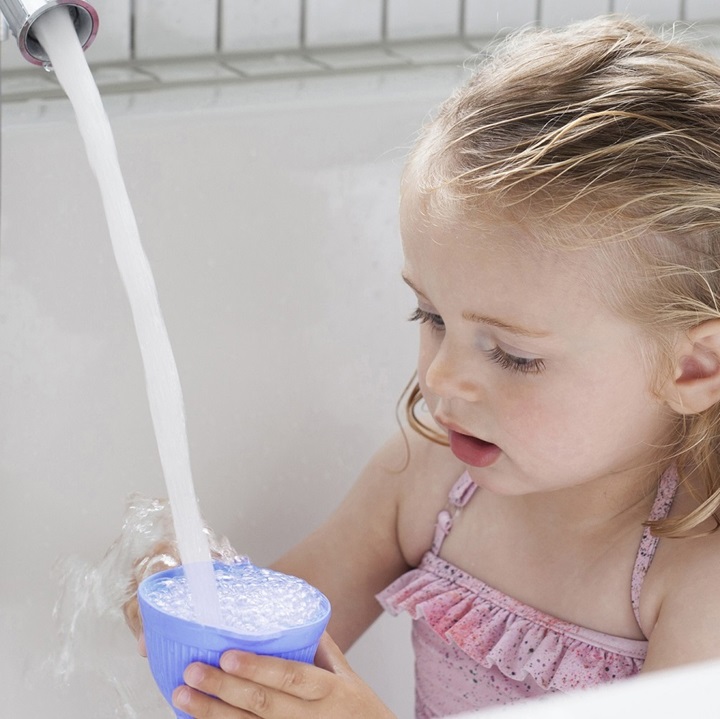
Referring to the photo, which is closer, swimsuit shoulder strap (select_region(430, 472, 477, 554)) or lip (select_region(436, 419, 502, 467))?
lip (select_region(436, 419, 502, 467))

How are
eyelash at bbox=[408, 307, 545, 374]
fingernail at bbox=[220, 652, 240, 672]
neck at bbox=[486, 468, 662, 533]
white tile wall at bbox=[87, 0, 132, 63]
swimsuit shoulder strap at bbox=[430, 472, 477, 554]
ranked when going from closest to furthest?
fingernail at bbox=[220, 652, 240, 672] → eyelash at bbox=[408, 307, 545, 374] → neck at bbox=[486, 468, 662, 533] → swimsuit shoulder strap at bbox=[430, 472, 477, 554] → white tile wall at bbox=[87, 0, 132, 63]

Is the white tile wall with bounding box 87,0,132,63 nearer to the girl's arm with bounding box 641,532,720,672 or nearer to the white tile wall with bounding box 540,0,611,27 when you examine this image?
the white tile wall with bounding box 540,0,611,27

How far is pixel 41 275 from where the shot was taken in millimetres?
1113

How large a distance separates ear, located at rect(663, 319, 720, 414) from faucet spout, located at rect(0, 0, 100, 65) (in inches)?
17.1

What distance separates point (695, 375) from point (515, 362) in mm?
127

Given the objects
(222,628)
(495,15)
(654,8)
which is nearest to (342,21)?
(495,15)

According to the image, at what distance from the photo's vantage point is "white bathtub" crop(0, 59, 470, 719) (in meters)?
1.10

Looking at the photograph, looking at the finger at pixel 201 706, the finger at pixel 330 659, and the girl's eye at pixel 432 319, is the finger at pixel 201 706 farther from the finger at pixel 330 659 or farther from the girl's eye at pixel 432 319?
the girl's eye at pixel 432 319

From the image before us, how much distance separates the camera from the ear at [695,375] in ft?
2.64

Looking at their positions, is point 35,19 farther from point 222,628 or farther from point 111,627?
point 111,627

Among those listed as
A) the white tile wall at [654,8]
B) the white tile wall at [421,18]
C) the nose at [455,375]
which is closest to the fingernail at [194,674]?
the nose at [455,375]

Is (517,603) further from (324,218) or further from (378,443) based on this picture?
(324,218)

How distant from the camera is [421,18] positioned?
1.36m

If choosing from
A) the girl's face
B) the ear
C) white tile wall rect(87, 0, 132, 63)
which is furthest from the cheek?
white tile wall rect(87, 0, 132, 63)
